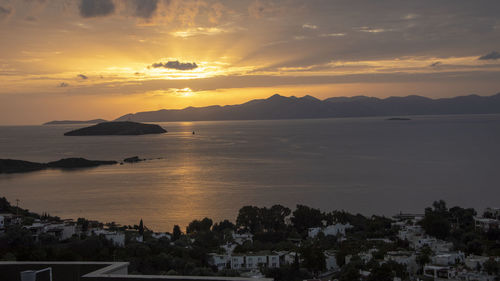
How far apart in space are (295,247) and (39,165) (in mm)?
35269

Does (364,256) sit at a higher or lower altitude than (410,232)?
higher

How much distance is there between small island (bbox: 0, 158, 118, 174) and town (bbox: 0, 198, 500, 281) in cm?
2680

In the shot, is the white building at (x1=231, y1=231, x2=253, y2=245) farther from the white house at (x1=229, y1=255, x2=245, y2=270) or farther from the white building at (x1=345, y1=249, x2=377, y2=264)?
the white building at (x1=345, y1=249, x2=377, y2=264)

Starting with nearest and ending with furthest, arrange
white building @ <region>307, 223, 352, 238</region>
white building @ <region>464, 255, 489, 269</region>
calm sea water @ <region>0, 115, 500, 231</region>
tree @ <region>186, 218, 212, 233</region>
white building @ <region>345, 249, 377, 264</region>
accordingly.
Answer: white building @ <region>464, 255, 489, 269</region> < white building @ <region>345, 249, 377, 264</region> < white building @ <region>307, 223, 352, 238</region> < tree @ <region>186, 218, 212, 233</region> < calm sea water @ <region>0, 115, 500, 231</region>

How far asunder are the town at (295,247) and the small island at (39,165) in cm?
2680

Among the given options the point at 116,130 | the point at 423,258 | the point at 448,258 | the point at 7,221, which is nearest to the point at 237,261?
the point at 423,258

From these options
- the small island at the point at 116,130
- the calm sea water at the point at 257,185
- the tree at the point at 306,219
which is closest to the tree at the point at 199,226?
the calm sea water at the point at 257,185

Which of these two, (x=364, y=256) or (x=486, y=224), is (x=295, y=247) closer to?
(x=364, y=256)

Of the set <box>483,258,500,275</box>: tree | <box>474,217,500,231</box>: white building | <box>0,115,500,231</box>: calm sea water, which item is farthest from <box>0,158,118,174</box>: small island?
<box>483,258,500,275</box>: tree

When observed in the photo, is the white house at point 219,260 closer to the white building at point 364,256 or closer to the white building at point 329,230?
the white building at point 364,256

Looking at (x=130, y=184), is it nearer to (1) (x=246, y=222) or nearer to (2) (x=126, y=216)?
(2) (x=126, y=216)

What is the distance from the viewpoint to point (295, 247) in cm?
1266

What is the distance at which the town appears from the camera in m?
9.47

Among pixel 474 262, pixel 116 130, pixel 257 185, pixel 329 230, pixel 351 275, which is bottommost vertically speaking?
pixel 257 185
